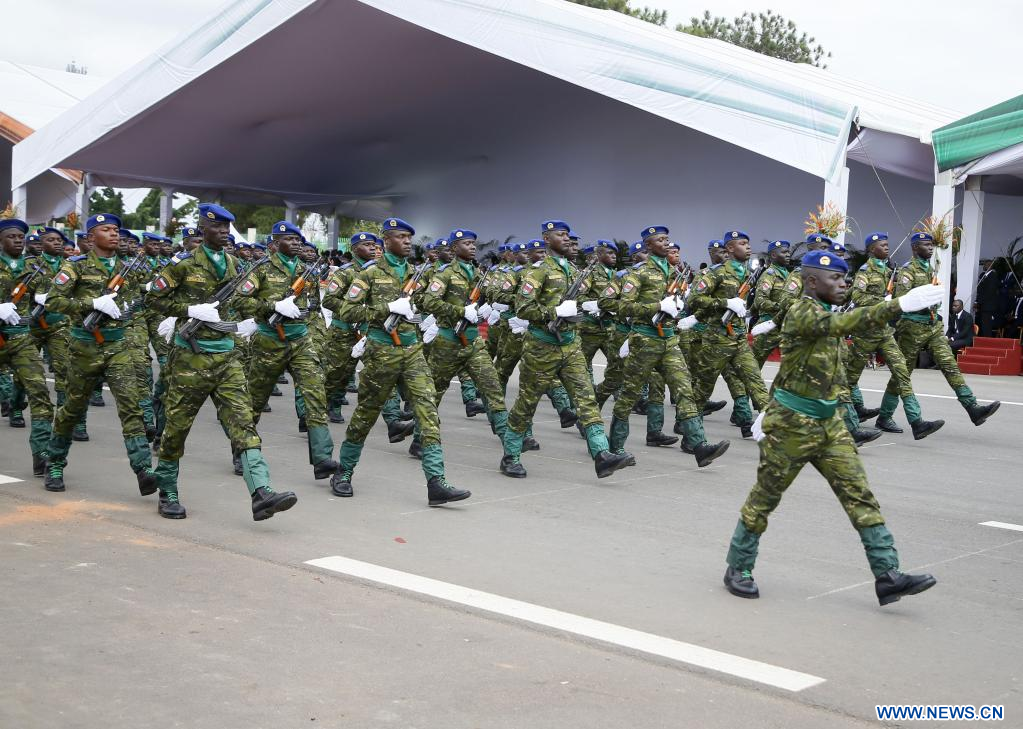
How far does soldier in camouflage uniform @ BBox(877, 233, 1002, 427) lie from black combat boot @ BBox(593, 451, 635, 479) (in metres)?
4.44

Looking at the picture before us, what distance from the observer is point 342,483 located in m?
8.49

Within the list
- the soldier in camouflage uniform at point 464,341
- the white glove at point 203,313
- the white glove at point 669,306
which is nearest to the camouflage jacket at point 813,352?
the white glove at point 203,313

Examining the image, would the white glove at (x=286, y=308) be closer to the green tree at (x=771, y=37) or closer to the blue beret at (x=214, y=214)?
the blue beret at (x=214, y=214)

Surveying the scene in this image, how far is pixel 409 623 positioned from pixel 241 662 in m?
0.88

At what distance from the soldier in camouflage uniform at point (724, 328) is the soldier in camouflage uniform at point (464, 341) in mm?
2171

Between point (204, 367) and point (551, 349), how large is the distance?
300 centimetres

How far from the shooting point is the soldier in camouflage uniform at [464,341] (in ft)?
33.6

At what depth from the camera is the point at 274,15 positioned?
71.2 feet

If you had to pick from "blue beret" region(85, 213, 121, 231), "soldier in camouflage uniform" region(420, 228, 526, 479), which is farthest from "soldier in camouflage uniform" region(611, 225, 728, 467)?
"blue beret" region(85, 213, 121, 231)

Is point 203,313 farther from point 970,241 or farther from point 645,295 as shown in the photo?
point 970,241

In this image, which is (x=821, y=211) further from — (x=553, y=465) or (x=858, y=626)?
(x=858, y=626)

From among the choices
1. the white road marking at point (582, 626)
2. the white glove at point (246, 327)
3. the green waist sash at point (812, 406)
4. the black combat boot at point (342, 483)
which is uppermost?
the white glove at point (246, 327)

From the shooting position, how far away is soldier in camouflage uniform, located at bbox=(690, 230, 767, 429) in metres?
11.4

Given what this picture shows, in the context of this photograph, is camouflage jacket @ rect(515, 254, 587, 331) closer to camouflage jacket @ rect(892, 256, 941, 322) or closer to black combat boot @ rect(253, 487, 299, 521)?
black combat boot @ rect(253, 487, 299, 521)
